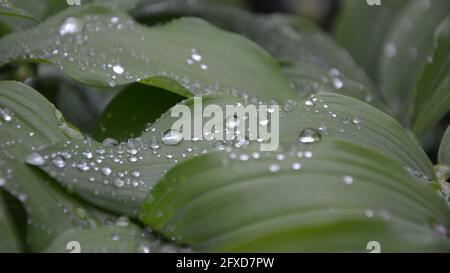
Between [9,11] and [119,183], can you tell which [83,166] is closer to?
[119,183]

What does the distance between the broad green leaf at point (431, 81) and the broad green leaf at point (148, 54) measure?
24cm

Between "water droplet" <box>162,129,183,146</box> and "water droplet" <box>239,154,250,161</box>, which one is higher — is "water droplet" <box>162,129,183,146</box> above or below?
above

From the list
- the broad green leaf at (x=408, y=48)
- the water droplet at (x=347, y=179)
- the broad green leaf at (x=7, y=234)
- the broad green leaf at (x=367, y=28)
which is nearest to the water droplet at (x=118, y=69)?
the broad green leaf at (x=7, y=234)

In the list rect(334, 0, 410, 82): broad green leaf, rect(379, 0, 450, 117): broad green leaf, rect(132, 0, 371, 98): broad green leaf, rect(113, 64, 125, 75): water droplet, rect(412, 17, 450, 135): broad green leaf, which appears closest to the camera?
rect(113, 64, 125, 75): water droplet

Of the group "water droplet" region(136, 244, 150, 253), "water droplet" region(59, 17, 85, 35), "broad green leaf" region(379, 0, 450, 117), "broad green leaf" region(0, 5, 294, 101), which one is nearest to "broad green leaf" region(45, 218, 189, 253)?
"water droplet" region(136, 244, 150, 253)

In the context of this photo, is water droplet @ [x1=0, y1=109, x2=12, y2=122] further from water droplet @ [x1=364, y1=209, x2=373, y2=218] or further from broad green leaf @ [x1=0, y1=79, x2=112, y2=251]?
water droplet @ [x1=364, y1=209, x2=373, y2=218]

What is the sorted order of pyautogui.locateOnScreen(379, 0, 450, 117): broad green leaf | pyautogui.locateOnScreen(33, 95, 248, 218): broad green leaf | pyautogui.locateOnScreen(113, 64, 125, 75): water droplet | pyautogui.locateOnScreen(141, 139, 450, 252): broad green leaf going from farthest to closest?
pyautogui.locateOnScreen(379, 0, 450, 117): broad green leaf
pyautogui.locateOnScreen(113, 64, 125, 75): water droplet
pyautogui.locateOnScreen(33, 95, 248, 218): broad green leaf
pyautogui.locateOnScreen(141, 139, 450, 252): broad green leaf

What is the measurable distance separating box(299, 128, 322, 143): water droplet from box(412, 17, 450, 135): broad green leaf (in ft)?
1.11

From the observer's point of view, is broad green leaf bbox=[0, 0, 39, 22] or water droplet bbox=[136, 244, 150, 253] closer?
water droplet bbox=[136, 244, 150, 253]

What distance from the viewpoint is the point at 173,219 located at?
0.60 m

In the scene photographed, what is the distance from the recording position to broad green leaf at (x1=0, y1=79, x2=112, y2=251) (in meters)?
0.63

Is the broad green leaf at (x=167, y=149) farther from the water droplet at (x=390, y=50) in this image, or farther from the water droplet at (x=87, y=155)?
the water droplet at (x=390, y=50)
